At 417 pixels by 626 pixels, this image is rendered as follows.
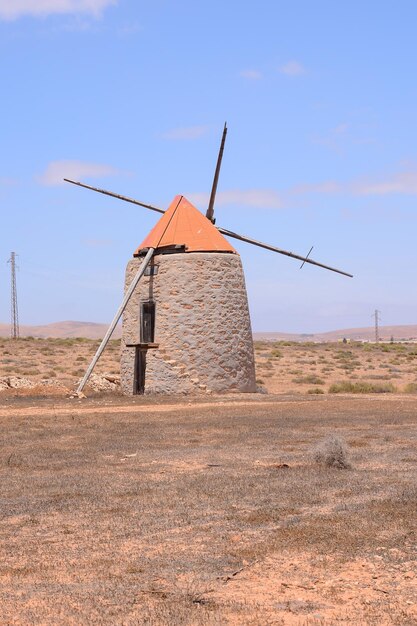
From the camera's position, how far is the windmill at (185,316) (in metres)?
20.4

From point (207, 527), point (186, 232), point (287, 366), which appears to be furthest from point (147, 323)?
point (287, 366)

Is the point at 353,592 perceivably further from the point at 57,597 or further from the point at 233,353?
the point at 233,353

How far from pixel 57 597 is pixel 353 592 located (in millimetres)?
1905

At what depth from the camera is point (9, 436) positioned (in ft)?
43.4

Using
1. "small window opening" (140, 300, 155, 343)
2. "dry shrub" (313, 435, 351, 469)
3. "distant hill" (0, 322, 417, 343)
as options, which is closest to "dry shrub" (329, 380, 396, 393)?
"small window opening" (140, 300, 155, 343)

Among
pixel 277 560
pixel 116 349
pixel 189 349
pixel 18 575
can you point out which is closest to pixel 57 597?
pixel 18 575

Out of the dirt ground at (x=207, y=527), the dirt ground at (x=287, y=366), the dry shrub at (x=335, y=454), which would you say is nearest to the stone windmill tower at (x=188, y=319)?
the dirt ground at (x=287, y=366)

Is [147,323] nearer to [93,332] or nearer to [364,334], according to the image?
[93,332]

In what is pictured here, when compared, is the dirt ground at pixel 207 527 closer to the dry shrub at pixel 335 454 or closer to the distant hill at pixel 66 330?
the dry shrub at pixel 335 454

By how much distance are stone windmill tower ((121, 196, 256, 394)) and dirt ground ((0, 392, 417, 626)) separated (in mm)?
6594

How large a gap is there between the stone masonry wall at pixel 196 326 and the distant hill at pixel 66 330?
427 feet

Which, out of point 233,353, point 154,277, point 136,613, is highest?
point 154,277

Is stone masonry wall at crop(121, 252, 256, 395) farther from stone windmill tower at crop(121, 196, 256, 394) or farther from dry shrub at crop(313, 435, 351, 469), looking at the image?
dry shrub at crop(313, 435, 351, 469)

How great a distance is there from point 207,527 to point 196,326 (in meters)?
13.4
